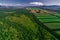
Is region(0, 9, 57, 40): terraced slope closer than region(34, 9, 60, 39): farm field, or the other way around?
region(0, 9, 57, 40): terraced slope

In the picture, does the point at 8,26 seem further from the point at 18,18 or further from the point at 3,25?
the point at 18,18

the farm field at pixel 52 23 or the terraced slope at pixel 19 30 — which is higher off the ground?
the terraced slope at pixel 19 30

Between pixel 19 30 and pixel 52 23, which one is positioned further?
pixel 52 23

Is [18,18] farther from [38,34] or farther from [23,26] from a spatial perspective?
[38,34]

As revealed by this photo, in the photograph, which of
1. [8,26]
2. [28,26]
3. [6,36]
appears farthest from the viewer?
[28,26]

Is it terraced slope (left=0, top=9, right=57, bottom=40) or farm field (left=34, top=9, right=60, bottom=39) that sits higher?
terraced slope (left=0, top=9, right=57, bottom=40)

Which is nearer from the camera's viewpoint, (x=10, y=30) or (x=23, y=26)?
(x=10, y=30)

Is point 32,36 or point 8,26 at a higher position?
point 8,26

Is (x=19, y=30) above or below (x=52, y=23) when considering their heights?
above

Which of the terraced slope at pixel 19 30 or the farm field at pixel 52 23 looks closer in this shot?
the terraced slope at pixel 19 30

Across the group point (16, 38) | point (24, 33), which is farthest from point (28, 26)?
point (16, 38)

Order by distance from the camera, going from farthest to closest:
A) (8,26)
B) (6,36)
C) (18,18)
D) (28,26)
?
(18,18), (28,26), (8,26), (6,36)
